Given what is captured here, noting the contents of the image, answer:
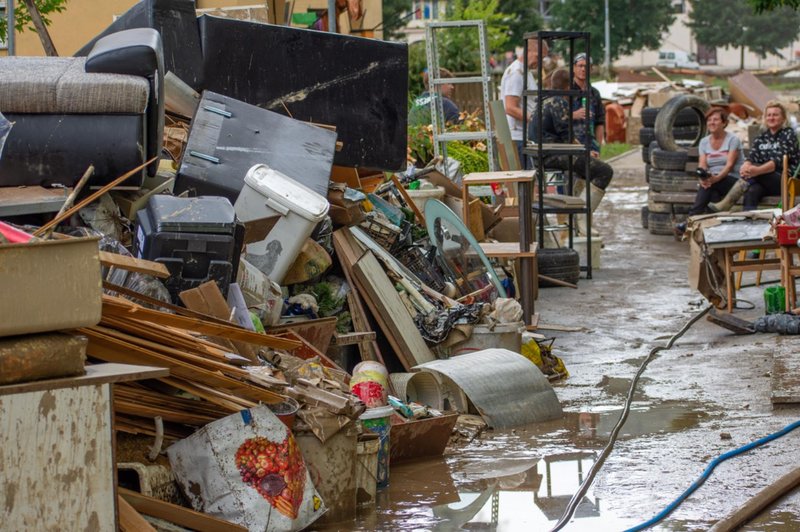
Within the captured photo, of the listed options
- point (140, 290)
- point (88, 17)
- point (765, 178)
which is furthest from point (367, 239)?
point (88, 17)

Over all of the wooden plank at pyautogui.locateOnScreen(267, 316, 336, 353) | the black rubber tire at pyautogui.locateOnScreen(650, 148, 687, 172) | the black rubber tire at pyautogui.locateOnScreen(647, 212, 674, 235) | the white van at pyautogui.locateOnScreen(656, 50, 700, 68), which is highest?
the white van at pyautogui.locateOnScreen(656, 50, 700, 68)

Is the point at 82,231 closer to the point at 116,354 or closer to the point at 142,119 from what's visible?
the point at 142,119

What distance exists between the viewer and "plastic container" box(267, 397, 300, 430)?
5730mm

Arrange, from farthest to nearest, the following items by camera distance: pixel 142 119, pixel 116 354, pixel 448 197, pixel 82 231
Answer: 1. pixel 448 197
2. pixel 142 119
3. pixel 82 231
4. pixel 116 354

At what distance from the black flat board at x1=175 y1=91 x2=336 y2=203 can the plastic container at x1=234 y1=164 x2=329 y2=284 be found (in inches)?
9.9

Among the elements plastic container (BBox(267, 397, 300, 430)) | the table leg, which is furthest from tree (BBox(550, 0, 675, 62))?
plastic container (BBox(267, 397, 300, 430))

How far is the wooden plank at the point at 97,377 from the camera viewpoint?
4.51 metres

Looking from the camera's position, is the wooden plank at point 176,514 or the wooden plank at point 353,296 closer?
the wooden plank at point 176,514

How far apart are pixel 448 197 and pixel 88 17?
7.41 metres

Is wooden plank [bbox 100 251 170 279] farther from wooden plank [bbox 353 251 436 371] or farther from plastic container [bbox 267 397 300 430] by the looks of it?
wooden plank [bbox 353 251 436 371]

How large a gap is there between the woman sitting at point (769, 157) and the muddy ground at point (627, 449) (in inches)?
145

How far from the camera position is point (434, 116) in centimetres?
1492

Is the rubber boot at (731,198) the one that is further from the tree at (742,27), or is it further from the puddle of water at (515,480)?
the tree at (742,27)

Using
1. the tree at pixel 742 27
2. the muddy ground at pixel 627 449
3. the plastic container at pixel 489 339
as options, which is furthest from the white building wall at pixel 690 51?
the plastic container at pixel 489 339
